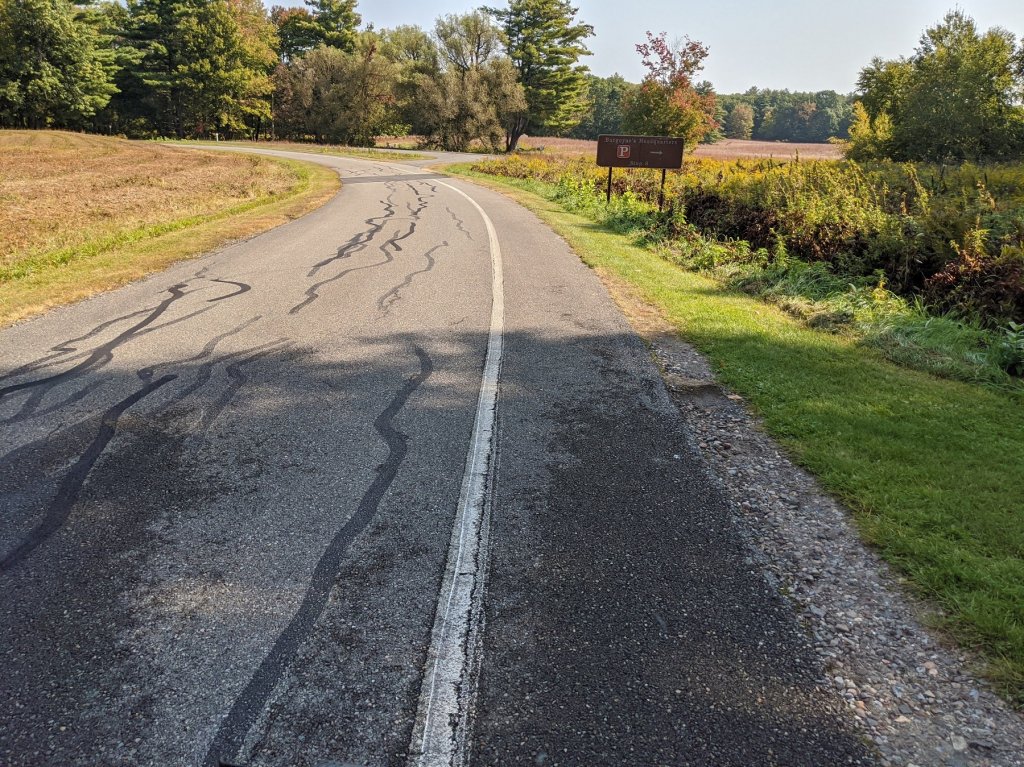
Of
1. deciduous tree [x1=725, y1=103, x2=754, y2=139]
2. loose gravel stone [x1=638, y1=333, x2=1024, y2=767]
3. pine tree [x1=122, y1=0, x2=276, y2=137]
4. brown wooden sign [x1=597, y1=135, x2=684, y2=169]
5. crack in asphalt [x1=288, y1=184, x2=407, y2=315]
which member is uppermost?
deciduous tree [x1=725, y1=103, x2=754, y2=139]

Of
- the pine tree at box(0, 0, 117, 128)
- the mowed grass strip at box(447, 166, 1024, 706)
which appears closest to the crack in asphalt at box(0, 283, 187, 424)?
the mowed grass strip at box(447, 166, 1024, 706)

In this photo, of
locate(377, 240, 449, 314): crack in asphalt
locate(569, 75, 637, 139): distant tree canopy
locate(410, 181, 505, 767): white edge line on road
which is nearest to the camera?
locate(410, 181, 505, 767): white edge line on road

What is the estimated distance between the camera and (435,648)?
108 inches

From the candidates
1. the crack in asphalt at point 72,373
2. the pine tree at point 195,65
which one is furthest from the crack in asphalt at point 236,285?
the pine tree at point 195,65

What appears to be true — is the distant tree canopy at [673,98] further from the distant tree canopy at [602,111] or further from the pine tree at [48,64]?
the distant tree canopy at [602,111]

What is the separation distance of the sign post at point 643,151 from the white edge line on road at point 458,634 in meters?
15.4

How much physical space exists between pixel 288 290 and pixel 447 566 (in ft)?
22.5

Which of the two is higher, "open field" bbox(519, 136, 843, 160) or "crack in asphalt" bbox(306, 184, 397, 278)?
"open field" bbox(519, 136, 843, 160)

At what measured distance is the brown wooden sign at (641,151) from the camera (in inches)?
704

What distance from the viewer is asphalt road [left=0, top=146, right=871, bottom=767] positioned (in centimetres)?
237

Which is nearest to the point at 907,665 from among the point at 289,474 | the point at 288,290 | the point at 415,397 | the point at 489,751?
the point at 489,751

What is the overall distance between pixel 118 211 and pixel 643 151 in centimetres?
1419

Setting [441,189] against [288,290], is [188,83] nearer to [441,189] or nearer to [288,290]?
[441,189]

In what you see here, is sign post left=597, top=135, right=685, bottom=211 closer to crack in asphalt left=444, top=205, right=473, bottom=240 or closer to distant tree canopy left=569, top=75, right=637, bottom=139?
crack in asphalt left=444, top=205, right=473, bottom=240
